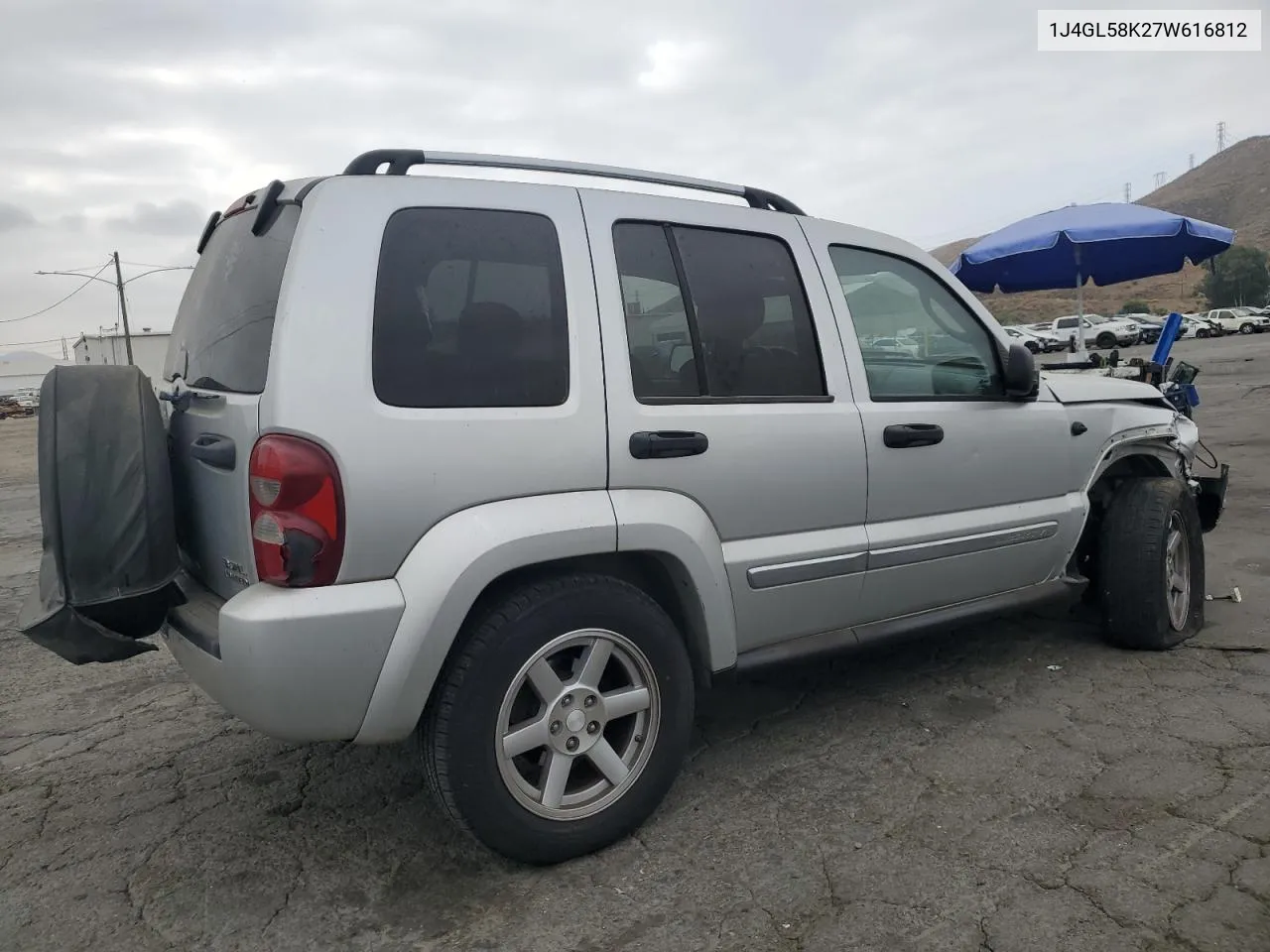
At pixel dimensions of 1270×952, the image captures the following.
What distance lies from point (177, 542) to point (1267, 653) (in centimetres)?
427

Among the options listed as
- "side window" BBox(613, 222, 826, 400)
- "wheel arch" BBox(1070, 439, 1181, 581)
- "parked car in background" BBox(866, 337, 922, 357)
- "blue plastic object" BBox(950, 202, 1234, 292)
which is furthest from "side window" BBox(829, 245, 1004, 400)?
"blue plastic object" BBox(950, 202, 1234, 292)

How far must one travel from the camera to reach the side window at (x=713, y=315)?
2812 mm

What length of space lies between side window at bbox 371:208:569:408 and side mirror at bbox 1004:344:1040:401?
6.07ft

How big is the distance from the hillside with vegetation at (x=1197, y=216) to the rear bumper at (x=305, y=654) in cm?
5237

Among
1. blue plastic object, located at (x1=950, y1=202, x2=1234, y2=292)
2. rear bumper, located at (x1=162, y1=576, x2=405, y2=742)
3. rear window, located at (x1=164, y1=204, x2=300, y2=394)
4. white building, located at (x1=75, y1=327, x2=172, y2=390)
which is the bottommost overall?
rear bumper, located at (x1=162, y1=576, x2=405, y2=742)

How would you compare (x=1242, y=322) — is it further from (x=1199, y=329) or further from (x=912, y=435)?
(x=912, y=435)

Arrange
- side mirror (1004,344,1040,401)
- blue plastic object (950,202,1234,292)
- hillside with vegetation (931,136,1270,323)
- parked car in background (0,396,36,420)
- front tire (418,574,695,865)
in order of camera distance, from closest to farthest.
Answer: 1. front tire (418,574,695,865)
2. side mirror (1004,344,1040,401)
3. blue plastic object (950,202,1234,292)
4. parked car in background (0,396,36,420)
5. hillside with vegetation (931,136,1270,323)

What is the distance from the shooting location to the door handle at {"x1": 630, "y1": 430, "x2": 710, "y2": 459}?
8.75 ft

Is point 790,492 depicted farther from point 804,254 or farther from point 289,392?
point 289,392

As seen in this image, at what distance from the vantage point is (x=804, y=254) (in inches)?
128

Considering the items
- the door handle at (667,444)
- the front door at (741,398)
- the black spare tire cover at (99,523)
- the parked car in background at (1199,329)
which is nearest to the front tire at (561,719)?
the front door at (741,398)

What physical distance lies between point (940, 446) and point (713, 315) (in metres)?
1.01

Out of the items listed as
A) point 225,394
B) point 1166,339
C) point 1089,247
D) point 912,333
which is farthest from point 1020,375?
point 1089,247

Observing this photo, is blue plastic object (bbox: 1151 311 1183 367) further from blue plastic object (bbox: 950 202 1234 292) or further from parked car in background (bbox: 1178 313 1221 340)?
parked car in background (bbox: 1178 313 1221 340)
